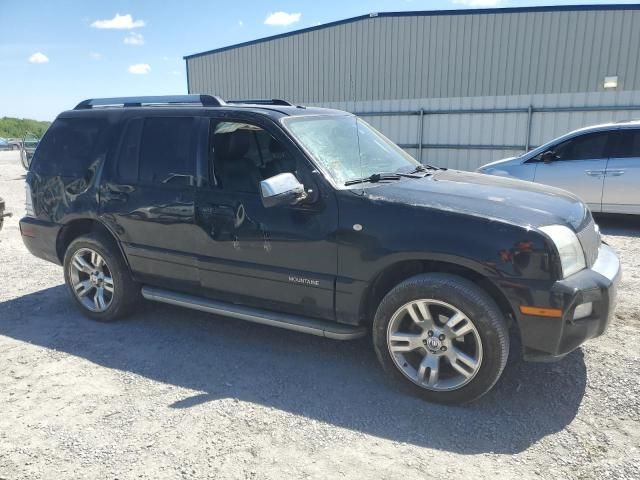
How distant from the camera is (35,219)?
4.96 metres

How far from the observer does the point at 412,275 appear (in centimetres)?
344

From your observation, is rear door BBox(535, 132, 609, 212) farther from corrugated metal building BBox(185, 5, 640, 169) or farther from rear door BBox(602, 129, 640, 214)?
corrugated metal building BBox(185, 5, 640, 169)

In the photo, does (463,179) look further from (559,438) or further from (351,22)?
(351,22)

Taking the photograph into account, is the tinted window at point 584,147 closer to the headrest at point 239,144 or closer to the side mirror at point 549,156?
the side mirror at point 549,156

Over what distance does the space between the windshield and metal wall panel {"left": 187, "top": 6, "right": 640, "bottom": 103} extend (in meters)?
12.4

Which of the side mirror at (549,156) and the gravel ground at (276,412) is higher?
the side mirror at (549,156)

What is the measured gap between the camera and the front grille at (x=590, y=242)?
322 centimetres

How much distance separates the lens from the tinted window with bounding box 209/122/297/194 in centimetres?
375

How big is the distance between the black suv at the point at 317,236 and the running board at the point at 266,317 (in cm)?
1

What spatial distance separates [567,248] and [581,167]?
6.13m

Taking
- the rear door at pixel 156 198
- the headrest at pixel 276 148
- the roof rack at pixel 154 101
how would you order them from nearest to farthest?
the headrest at pixel 276 148 < the rear door at pixel 156 198 < the roof rack at pixel 154 101

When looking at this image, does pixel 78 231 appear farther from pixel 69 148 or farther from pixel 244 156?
pixel 244 156

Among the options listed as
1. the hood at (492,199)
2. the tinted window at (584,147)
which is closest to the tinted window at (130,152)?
the hood at (492,199)

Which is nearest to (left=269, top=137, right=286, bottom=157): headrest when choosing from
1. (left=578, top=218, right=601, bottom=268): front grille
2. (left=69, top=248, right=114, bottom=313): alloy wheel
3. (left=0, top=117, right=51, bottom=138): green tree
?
(left=69, top=248, right=114, bottom=313): alloy wheel
